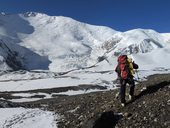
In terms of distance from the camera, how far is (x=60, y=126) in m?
20.1

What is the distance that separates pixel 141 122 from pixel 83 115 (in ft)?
16.8

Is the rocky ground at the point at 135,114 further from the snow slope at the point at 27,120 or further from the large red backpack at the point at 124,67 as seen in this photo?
the large red backpack at the point at 124,67

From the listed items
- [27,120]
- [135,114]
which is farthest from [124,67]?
[27,120]

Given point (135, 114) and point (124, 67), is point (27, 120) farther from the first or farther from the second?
point (135, 114)

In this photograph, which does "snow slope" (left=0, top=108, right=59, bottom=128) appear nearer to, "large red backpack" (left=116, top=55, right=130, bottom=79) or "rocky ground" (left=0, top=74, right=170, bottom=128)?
"rocky ground" (left=0, top=74, right=170, bottom=128)

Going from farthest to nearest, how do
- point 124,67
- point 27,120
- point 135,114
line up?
point 27,120 < point 124,67 < point 135,114

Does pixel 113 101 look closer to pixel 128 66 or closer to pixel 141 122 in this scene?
pixel 128 66

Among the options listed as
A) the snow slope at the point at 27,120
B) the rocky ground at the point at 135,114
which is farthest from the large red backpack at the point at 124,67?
the snow slope at the point at 27,120

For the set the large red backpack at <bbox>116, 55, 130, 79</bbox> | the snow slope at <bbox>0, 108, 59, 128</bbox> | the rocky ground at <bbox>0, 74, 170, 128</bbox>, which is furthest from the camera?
the snow slope at <bbox>0, 108, 59, 128</bbox>

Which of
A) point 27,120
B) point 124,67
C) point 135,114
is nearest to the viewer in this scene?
point 135,114

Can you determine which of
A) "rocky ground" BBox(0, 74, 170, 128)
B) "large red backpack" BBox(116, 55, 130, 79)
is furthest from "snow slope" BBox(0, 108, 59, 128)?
"large red backpack" BBox(116, 55, 130, 79)

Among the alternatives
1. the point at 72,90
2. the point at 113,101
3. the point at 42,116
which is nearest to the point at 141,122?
the point at 113,101

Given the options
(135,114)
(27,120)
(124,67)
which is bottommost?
(27,120)

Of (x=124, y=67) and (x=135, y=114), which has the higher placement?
(x=124, y=67)
